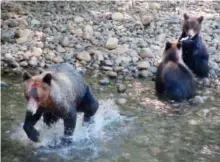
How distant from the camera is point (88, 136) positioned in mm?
7527

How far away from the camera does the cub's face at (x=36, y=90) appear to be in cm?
618

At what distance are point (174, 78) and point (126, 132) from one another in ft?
4.73

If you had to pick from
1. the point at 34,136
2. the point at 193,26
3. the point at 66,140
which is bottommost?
the point at 66,140

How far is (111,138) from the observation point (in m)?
7.54

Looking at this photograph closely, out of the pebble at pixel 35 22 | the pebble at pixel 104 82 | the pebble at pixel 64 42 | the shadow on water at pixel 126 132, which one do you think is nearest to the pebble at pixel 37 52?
the pebble at pixel 64 42

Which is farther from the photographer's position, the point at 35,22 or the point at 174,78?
the point at 35,22

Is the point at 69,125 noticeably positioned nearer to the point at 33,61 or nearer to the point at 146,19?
the point at 33,61

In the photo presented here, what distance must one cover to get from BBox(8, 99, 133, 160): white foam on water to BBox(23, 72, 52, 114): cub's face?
0.89 m

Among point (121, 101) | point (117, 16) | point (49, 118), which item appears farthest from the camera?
point (117, 16)

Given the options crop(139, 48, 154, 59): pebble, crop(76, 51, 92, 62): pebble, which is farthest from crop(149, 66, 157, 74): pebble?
crop(76, 51, 92, 62): pebble

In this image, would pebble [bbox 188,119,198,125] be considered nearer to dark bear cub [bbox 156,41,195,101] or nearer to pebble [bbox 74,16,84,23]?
dark bear cub [bbox 156,41,195,101]

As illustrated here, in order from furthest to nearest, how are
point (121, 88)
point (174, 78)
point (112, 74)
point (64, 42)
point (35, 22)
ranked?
point (35, 22) → point (64, 42) → point (112, 74) → point (121, 88) → point (174, 78)

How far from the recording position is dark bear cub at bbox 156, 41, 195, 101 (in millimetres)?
8766

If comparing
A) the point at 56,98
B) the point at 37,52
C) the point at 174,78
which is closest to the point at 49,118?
the point at 56,98
